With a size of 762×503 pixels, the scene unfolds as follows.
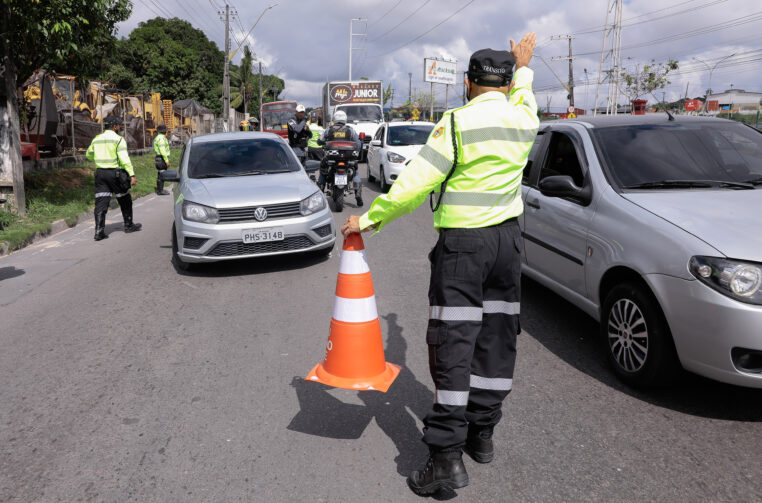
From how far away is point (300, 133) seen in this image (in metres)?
13.9

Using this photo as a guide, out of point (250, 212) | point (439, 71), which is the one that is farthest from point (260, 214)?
point (439, 71)

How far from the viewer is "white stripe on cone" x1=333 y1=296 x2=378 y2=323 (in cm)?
322

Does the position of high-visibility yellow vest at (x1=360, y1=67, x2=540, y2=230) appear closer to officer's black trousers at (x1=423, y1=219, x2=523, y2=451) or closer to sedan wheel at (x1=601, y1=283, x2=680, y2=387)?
officer's black trousers at (x1=423, y1=219, x2=523, y2=451)

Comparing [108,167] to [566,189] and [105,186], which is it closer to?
[105,186]

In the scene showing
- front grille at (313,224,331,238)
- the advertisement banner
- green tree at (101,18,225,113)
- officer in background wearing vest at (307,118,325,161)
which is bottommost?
front grille at (313,224,331,238)

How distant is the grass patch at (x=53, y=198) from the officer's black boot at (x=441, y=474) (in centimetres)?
828

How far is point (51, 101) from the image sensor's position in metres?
16.5

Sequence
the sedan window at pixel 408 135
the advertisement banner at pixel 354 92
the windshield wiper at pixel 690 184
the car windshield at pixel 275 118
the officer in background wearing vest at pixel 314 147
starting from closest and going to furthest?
1. the windshield wiper at pixel 690 184
2. the officer in background wearing vest at pixel 314 147
3. the sedan window at pixel 408 135
4. the advertisement banner at pixel 354 92
5. the car windshield at pixel 275 118

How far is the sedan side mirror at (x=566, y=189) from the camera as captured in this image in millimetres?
4383

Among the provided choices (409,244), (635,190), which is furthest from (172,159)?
(635,190)

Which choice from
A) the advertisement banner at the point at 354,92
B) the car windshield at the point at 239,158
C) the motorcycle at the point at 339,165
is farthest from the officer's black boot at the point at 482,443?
the advertisement banner at the point at 354,92

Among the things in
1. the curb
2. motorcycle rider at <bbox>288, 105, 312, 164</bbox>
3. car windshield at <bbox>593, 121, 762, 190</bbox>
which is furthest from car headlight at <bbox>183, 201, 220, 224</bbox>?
motorcycle rider at <bbox>288, 105, 312, 164</bbox>

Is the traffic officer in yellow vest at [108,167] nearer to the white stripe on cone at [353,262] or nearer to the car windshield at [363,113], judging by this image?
the white stripe on cone at [353,262]

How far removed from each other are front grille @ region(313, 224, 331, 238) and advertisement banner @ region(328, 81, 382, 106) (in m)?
24.9
